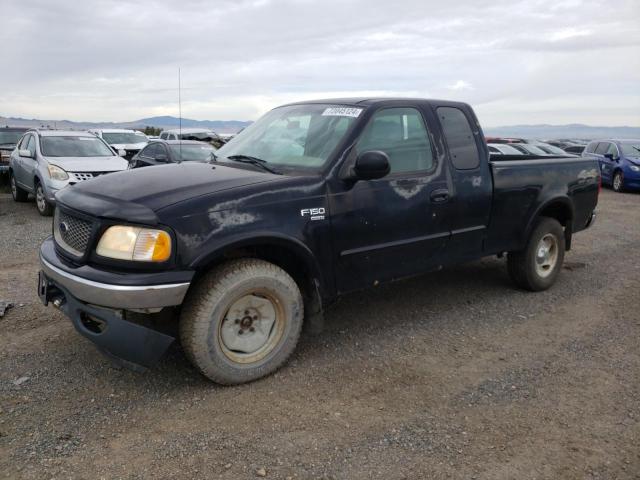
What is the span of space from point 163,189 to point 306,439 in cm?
175

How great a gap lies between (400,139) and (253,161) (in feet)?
3.86

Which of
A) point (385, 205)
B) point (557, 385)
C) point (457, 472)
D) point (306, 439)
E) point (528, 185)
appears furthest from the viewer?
point (528, 185)

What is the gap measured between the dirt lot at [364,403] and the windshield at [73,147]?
6.27 metres

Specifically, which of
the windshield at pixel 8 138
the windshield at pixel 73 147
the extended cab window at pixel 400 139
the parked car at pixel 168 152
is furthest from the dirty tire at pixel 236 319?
the windshield at pixel 8 138

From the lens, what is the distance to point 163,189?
11.2ft

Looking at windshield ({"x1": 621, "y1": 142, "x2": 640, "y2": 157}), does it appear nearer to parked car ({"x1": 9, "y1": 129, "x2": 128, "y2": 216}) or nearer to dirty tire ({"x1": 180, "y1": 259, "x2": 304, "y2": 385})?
parked car ({"x1": 9, "y1": 129, "x2": 128, "y2": 216})

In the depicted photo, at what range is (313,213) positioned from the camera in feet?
12.0

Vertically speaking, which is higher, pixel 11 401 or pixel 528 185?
pixel 528 185

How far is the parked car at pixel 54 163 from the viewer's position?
388 inches

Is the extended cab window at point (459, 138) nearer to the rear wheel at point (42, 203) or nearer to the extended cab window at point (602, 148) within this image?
the rear wheel at point (42, 203)

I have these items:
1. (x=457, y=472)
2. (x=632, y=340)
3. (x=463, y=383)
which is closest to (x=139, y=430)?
(x=457, y=472)

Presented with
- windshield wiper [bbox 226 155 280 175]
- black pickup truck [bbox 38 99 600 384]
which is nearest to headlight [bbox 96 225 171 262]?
black pickup truck [bbox 38 99 600 384]

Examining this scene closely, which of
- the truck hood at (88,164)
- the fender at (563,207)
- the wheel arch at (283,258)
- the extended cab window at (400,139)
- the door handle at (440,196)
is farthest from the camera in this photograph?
the truck hood at (88,164)

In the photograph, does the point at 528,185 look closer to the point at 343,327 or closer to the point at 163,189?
the point at 343,327
